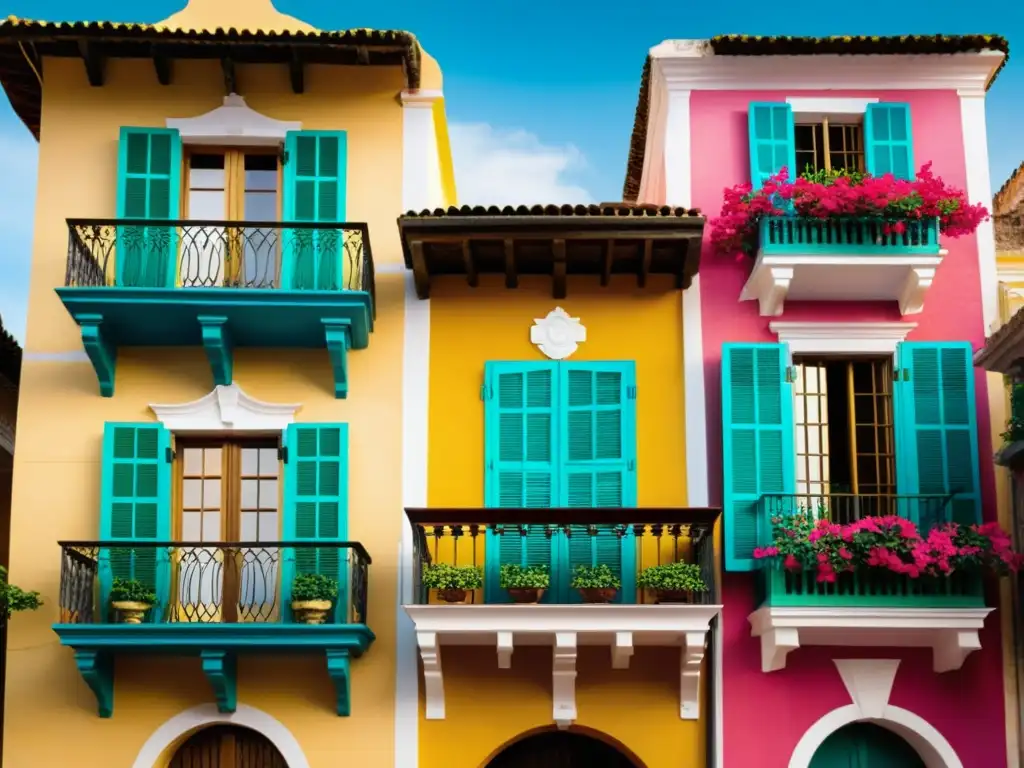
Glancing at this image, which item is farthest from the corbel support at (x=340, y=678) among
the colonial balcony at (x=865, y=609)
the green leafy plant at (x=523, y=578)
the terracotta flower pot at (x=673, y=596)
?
the colonial balcony at (x=865, y=609)

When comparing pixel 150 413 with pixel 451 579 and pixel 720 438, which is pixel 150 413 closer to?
pixel 451 579

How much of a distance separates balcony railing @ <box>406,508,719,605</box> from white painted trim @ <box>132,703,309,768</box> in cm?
190

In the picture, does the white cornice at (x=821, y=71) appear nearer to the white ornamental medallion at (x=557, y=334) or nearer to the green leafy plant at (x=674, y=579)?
the white ornamental medallion at (x=557, y=334)

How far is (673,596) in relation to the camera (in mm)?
14516

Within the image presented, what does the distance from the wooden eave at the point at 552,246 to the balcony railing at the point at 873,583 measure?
268 centimetres

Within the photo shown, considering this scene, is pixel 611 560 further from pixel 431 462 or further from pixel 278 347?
pixel 278 347

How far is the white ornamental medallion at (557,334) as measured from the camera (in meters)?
15.6

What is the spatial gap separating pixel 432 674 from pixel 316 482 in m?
2.22

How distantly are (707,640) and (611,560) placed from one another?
1225 mm

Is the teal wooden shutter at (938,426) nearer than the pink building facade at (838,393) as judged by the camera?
No

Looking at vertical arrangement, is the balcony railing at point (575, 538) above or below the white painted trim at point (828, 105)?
below

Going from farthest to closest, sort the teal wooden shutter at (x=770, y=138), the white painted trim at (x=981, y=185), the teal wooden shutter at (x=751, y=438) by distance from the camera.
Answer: the teal wooden shutter at (x=770, y=138) → the white painted trim at (x=981, y=185) → the teal wooden shutter at (x=751, y=438)

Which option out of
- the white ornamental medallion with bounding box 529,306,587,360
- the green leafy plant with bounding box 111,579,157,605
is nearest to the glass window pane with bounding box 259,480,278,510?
the green leafy plant with bounding box 111,579,157,605

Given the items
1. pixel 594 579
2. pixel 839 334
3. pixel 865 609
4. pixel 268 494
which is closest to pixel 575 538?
pixel 594 579
